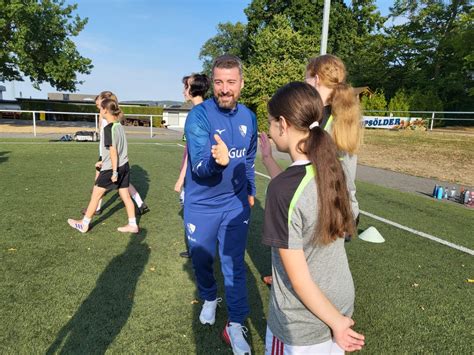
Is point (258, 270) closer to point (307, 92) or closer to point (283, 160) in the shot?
point (307, 92)

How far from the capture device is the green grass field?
277cm

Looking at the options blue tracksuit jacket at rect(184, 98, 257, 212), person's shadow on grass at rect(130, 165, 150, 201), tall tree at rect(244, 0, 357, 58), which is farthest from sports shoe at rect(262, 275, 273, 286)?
tall tree at rect(244, 0, 357, 58)

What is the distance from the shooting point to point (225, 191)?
2662 millimetres

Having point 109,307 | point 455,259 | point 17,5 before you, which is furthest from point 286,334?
point 17,5

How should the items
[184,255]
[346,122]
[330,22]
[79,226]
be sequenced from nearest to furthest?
[346,122] < [184,255] < [79,226] < [330,22]

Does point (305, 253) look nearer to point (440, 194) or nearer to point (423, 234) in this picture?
point (423, 234)

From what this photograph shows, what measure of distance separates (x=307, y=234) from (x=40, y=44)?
112 feet

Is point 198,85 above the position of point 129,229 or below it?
above

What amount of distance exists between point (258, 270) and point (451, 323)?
1.92 m

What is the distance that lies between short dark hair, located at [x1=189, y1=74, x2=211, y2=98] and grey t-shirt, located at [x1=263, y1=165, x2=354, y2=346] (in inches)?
104

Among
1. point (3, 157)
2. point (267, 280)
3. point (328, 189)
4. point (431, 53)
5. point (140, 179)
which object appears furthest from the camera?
point (431, 53)

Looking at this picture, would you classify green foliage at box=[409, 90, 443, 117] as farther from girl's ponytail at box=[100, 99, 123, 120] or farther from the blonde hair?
the blonde hair

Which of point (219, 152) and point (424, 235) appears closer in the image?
point (219, 152)

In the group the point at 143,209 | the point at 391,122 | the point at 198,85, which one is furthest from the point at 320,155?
the point at 391,122
